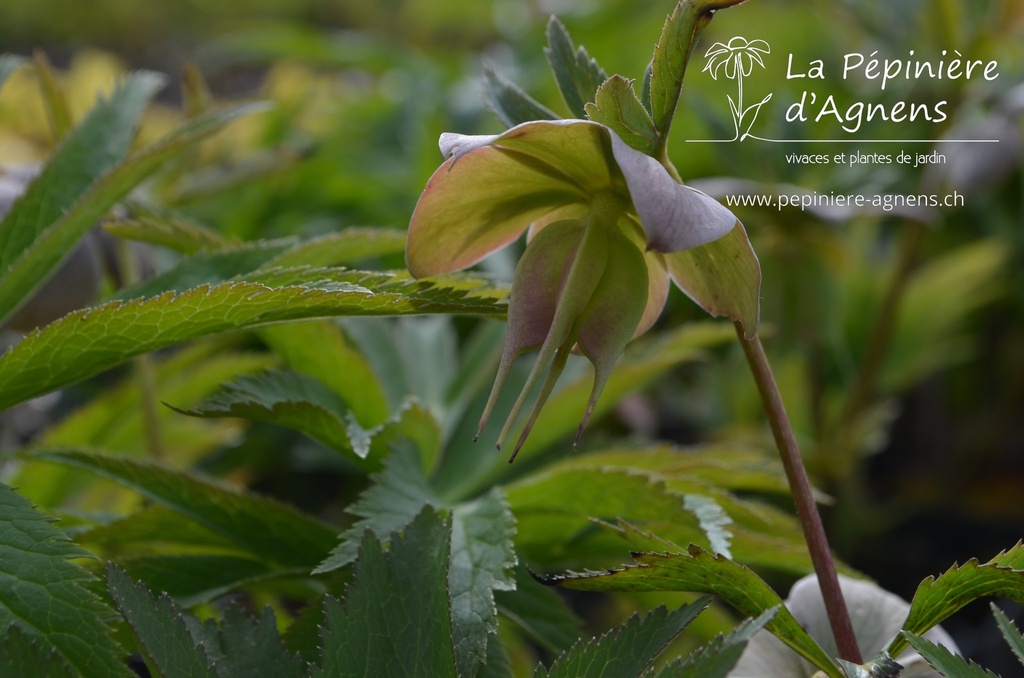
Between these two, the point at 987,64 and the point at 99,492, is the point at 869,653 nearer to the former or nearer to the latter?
the point at 99,492

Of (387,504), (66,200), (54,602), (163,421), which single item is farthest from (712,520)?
(163,421)

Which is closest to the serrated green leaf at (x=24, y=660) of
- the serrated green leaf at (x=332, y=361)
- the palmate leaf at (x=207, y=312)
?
the palmate leaf at (x=207, y=312)

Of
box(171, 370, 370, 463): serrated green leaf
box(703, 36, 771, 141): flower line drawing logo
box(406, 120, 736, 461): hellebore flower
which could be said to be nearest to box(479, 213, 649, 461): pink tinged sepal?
box(406, 120, 736, 461): hellebore flower

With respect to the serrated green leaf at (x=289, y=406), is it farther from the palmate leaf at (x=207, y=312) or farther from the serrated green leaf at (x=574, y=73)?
the serrated green leaf at (x=574, y=73)

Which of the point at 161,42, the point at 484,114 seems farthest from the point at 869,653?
the point at 161,42

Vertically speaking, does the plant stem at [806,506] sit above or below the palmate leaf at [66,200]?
below
